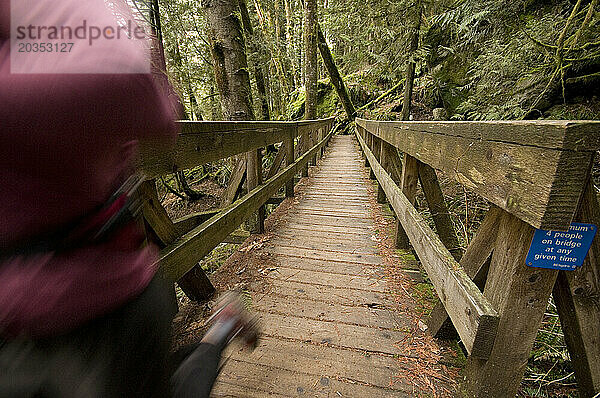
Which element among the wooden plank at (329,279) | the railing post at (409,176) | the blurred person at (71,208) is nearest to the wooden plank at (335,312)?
the wooden plank at (329,279)

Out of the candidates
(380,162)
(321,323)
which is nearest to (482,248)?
(321,323)

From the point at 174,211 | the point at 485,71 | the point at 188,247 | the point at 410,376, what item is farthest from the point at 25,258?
the point at 174,211

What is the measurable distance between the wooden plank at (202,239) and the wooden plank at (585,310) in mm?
1648

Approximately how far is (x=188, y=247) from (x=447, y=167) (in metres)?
1.44

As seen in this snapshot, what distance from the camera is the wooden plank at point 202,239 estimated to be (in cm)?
150

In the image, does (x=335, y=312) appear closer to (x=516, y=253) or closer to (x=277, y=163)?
(x=516, y=253)

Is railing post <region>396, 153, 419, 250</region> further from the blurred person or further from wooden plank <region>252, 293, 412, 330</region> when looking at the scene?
the blurred person

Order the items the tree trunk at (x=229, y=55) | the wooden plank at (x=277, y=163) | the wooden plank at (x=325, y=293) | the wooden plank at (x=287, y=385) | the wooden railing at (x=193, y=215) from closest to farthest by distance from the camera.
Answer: the wooden railing at (x=193, y=215) < the wooden plank at (x=287, y=385) < the wooden plank at (x=325, y=293) < the wooden plank at (x=277, y=163) < the tree trunk at (x=229, y=55)

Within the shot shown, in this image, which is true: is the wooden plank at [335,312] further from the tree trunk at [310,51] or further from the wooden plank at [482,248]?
the tree trunk at [310,51]

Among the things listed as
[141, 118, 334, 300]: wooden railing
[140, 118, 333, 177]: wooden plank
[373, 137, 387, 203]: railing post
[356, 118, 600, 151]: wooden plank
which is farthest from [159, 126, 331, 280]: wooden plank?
[373, 137, 387, 203]: railing post

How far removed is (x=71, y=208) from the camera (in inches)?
22.1

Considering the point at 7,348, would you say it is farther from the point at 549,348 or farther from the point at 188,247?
the point at 549,348

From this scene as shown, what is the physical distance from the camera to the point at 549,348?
224cm

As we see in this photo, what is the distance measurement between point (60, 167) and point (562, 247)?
1366 millimetres
